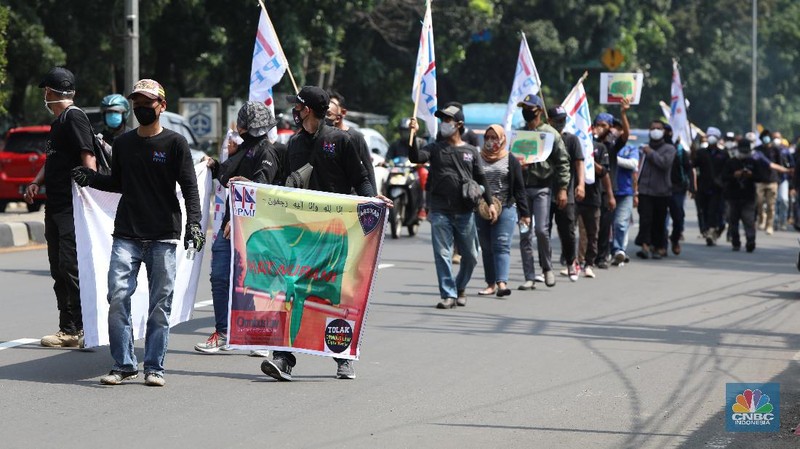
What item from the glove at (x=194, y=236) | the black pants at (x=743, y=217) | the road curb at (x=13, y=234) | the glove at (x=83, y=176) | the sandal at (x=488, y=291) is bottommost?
the sandal at (x=488, y=291)

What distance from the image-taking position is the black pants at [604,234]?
1783 cm

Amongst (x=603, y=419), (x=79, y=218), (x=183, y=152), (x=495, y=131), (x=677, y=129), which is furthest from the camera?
(x=677, y=129)

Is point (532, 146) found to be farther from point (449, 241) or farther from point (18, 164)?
point (18, 164)

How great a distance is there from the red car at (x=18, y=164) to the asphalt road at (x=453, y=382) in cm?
1196

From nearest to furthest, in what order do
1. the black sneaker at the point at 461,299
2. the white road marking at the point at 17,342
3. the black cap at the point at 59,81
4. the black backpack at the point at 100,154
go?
the black cap at the point at 59,81 → the black backpack at the point at 100,154 → the white road marking at the point at 17,342 → the black sneaker at the point at 461,299

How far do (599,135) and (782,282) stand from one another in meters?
2.82

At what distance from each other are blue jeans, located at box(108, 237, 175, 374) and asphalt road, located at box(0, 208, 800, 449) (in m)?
0.21

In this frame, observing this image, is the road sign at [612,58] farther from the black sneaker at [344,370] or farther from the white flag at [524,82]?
the black sneaker at [344,370]

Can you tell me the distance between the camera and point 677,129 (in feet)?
73.1

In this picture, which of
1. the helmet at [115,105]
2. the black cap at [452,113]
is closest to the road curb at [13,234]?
the black cap at [452,113]

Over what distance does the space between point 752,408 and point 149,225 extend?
3631mm

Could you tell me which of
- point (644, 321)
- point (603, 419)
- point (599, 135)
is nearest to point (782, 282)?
point (599, 135)

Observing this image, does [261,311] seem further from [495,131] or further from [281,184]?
[495,131]

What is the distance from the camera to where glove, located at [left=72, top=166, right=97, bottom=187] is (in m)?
8.61
